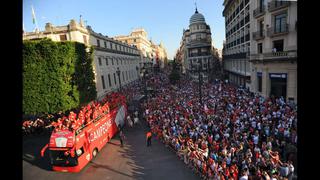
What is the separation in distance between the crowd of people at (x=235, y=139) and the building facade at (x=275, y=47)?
193 inches

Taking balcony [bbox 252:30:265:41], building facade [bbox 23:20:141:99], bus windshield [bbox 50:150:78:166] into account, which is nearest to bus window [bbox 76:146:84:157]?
bus windshield [bbox 50:150:78:166]

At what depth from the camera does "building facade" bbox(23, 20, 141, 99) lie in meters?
29.3

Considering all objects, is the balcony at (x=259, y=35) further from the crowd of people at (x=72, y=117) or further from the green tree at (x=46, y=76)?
the green tree at (x=46, y=76)

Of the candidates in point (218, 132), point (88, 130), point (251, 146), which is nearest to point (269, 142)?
point (251, 146)

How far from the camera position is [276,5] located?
21.7 m

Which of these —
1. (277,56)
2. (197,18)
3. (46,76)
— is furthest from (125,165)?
(197,18)

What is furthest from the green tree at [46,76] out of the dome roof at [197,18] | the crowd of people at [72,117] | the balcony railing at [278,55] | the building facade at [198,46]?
the dome roof at [197,18]

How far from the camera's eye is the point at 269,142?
450 inches

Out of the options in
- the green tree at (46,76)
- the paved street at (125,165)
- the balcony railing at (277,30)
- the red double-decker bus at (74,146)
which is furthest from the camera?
the balcony railing at (277,30)

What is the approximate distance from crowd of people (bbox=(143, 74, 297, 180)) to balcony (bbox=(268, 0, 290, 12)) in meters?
10.9

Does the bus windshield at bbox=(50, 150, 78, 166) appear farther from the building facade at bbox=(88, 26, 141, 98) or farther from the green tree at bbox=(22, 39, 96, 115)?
the building facade at bbox=(88, 26, 141, 98)

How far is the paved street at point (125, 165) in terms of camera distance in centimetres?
1245
